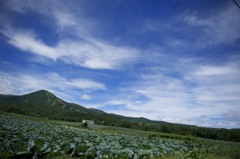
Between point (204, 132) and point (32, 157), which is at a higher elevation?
point (204, 132)

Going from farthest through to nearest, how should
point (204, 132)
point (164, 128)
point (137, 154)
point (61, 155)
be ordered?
point (164, 128), point (204, 132), point (137, 154), point (61, 155)

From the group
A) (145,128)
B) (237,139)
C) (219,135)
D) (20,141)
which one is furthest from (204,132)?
(20,141)

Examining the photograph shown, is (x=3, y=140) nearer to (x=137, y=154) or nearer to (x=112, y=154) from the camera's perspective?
(x=112, y=154)

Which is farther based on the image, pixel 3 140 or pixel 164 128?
pixel 164 128

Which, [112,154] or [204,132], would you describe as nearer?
[112,154]

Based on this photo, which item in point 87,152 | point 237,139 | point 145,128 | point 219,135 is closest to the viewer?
point 87,152

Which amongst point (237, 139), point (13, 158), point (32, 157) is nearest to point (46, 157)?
point (32, 157)

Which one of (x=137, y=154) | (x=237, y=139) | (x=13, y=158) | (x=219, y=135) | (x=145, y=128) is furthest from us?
(x=145, y=128)

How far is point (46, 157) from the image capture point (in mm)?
14891

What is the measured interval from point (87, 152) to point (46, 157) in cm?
326

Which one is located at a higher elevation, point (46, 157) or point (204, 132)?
point (204, 132)

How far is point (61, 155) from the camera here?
15602 millimetres

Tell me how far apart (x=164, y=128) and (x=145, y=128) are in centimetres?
1461

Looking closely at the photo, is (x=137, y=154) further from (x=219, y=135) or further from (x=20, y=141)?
(x=219, y=135)
